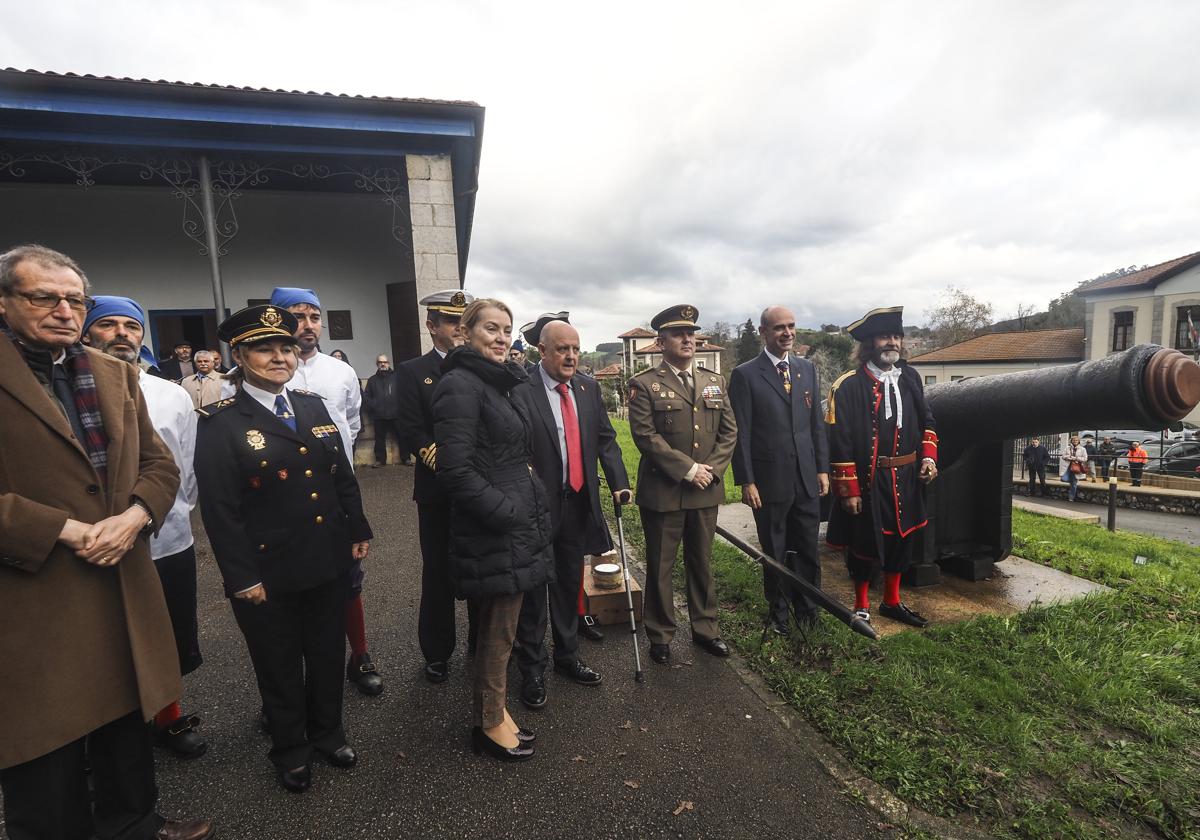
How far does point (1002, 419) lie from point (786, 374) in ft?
5.59

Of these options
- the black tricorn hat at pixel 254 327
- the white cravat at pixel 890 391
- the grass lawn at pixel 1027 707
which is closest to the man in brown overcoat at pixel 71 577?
the black tricorn hat at pixel 254 327

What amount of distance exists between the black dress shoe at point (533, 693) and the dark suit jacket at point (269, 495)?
3.77 feet

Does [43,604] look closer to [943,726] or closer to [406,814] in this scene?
[406,814]

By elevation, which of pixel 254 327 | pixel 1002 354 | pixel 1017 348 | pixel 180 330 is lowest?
pixel 254 327

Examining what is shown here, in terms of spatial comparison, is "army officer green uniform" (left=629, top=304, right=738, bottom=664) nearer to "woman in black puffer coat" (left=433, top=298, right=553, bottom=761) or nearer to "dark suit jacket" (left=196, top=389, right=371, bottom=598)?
"woman in black puffer coat" (left=433, top=298, right=553, bottom=761)

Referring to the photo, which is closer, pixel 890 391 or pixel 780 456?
pixel 780 456

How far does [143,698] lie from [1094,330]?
48309mm

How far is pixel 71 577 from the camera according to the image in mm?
1709

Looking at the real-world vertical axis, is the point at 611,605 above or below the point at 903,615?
above

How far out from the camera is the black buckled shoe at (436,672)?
10.6 feet

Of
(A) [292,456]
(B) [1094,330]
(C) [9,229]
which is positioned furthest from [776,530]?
(B) [1094,330]

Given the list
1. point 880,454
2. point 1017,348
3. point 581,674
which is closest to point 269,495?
point 581,674

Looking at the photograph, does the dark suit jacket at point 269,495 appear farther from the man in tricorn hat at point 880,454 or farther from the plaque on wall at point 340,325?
the plaque on wall at point 340,325

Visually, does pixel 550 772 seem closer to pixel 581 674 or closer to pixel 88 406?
pixel 581 674
